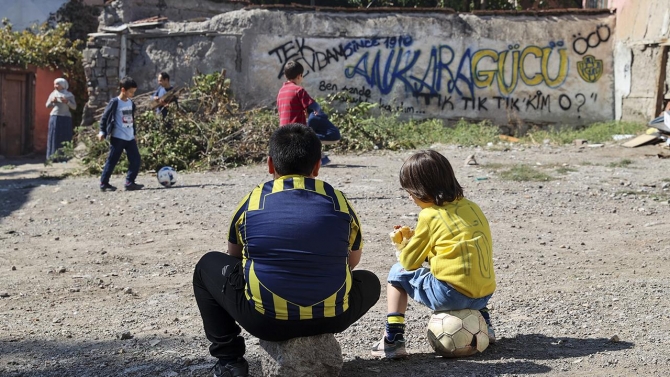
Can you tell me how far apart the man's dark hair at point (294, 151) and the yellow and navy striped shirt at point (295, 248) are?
0.06 m

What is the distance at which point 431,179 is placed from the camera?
3.79 metres

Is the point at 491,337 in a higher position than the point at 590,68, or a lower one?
lower

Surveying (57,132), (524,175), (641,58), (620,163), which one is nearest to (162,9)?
(57,132)

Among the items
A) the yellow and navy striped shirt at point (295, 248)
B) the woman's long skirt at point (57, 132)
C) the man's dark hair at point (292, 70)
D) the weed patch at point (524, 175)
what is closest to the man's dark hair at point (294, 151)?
the yellow and navy striped shirt at point (295, 248)

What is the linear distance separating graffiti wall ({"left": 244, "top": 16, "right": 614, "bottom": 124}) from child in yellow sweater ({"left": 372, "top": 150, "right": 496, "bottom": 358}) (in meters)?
12.4

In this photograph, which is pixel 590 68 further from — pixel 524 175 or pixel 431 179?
pixel 431 179

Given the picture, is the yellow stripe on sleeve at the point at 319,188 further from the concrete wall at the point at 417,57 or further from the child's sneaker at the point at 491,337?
the concrete wall at the point at 417,57

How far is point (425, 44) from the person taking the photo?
16.0 meters

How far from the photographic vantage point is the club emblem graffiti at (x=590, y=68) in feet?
52.0

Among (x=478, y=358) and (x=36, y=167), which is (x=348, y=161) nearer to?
(x=36, y=167)

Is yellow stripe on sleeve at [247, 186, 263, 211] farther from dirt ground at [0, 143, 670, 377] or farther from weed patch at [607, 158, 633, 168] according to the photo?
weed patch at [607, 158, 633, 168]

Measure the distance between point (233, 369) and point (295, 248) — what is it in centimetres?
64

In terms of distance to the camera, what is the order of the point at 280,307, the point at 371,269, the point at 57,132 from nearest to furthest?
the point at 280,307
the point at 371,269
the point at 57,132

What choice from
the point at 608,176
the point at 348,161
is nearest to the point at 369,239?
the point at 608,176
